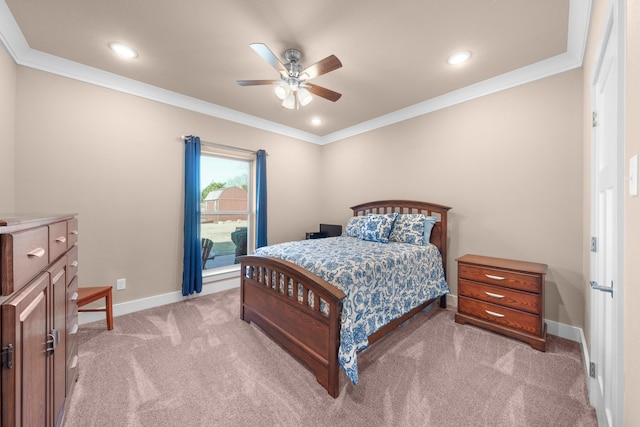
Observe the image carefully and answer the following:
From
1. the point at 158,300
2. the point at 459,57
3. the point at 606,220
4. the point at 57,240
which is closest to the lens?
the point at 57,240

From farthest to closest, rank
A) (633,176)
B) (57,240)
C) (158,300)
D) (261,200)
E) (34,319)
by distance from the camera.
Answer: (261,200) < (158,300) < (57,240) < (34,319) < (633,176)

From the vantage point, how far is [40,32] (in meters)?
2.08

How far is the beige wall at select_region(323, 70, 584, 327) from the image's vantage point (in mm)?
2402

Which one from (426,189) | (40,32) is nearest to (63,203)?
(40,32)

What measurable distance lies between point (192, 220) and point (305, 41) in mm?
2476

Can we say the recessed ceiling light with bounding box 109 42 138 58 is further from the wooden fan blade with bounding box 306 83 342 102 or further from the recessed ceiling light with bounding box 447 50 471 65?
the recessed ceiling light with bounding box 447 50 471 65

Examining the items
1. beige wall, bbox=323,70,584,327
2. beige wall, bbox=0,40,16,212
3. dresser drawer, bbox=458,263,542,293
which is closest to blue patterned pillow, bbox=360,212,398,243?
beige wall, bbox=323,70,584,327

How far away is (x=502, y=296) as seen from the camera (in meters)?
2.38

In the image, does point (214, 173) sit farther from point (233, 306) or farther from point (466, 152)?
point (466, 152)

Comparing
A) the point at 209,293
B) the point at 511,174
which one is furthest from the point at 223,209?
the point at 511,174

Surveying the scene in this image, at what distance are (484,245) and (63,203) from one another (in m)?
4.60

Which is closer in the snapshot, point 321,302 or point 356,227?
point 321,302

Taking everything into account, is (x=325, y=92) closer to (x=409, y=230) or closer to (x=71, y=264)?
(x=409, y=230)

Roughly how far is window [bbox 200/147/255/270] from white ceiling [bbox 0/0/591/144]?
3.35ft
